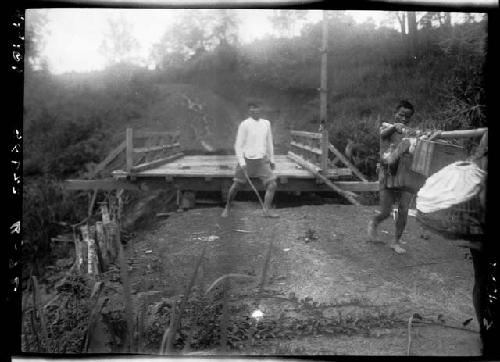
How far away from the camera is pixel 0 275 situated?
2.66 meters

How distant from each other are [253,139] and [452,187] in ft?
8.80

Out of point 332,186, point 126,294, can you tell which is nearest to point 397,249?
point 332,186

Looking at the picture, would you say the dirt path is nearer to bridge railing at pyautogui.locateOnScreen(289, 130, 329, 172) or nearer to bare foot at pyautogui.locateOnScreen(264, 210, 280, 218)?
bare foot at pyautogui.locateOnScreen(264, 210, 280, 218)

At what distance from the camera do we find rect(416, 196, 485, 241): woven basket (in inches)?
96.8

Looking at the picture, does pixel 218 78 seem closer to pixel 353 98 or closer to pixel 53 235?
pixel 353 98

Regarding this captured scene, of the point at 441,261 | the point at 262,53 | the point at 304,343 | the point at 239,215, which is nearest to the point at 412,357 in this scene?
the point at 304,343

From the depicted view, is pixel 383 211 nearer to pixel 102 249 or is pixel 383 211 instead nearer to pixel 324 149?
pixel 324 149

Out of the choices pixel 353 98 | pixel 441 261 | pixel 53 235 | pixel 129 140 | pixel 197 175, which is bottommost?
pixel 53 235

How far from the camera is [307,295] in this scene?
10.4ft

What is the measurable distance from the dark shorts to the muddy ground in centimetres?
83

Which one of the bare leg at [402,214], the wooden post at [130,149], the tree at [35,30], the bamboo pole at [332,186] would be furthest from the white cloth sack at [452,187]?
the wooden post at [130,149]

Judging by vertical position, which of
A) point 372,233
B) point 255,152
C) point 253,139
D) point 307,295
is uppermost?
point 253,139

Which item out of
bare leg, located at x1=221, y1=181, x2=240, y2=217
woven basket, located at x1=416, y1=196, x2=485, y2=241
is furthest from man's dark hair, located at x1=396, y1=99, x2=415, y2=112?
bare leg, located at x1=221, y1=181, x2=240, y2=217

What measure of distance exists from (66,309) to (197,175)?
2.57 meters
